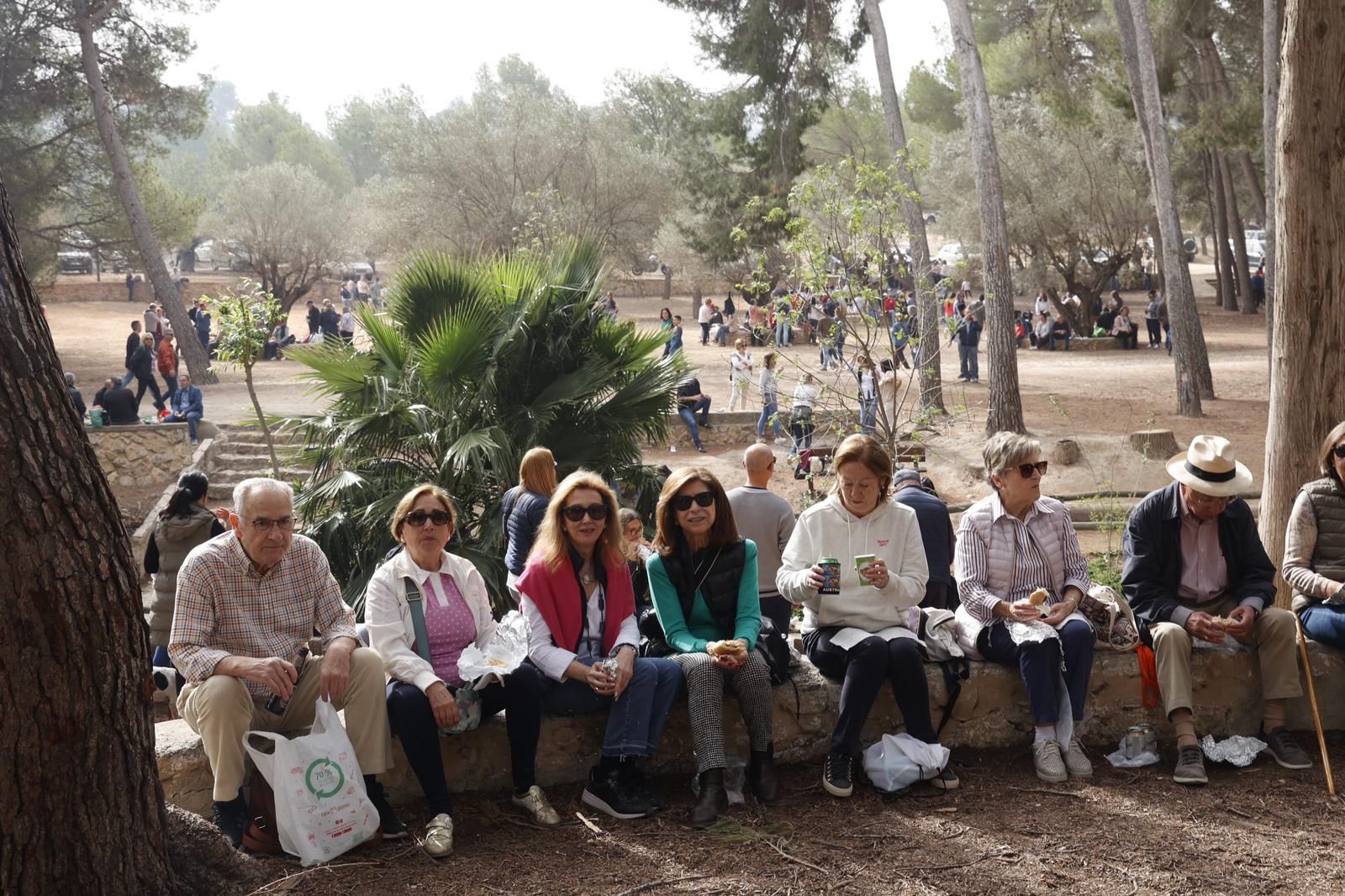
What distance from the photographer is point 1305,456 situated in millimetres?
6191

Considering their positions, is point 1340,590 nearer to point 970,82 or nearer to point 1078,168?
point 970,82

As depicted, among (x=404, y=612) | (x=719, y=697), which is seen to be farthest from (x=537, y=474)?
(x=719, y=697)

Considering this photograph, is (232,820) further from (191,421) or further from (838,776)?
(191,421)

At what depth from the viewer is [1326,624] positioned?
15.9 ft

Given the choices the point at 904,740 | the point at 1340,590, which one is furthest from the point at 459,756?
the point at 1340,590

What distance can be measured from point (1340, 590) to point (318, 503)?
19.4 feet

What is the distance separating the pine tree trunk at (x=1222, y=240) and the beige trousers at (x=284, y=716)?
101 ft

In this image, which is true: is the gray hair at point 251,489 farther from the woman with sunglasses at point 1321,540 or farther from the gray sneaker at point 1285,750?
the woman with sunglasses at point 1321,540

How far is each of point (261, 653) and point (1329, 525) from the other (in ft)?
13.8

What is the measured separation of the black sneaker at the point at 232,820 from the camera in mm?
3930

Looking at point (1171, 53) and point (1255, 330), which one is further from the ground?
point (1171, 53)

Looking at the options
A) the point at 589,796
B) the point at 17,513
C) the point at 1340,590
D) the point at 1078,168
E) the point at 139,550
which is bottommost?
the point at 139,550

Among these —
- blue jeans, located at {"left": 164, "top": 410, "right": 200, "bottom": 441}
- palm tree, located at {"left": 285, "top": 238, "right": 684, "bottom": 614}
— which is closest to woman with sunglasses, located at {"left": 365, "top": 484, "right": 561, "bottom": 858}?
palm tree, located at {"left": 285, "top": 238, "right": 684, "bottom": 614}

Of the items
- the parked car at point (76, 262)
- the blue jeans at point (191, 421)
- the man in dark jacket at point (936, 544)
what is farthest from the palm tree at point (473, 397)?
the parked car at point (76, 262)
